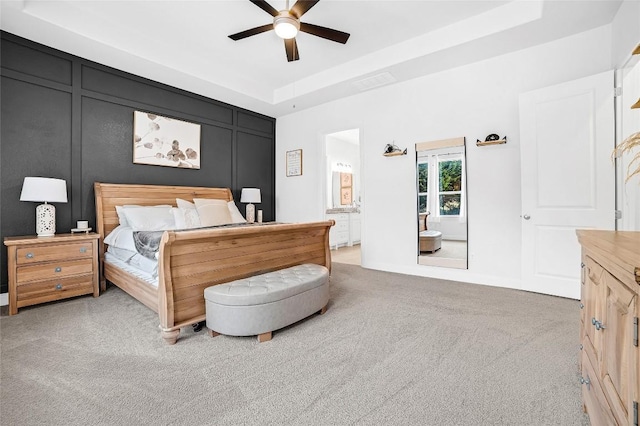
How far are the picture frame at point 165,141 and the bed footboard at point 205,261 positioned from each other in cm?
229

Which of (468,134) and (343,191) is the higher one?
(468,134)

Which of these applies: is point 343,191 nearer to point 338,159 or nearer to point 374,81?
point 338,159

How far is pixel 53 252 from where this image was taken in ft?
9.46

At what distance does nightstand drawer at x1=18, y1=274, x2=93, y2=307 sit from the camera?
274 centimetres

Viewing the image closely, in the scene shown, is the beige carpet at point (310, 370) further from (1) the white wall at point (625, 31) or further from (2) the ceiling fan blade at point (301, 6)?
(2) the ceiling fan blade at point (301, 6)

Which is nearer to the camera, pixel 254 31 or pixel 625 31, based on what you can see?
pixel 625 31

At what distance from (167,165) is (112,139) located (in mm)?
731

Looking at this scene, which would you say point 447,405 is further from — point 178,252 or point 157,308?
point 157,308

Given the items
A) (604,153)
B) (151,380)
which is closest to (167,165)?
(151,380)

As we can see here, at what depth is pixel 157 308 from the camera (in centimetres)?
230

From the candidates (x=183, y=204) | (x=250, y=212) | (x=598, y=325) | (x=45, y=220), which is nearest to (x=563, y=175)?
(x=598, y=325)

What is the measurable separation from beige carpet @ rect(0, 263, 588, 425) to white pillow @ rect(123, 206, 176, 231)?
990mm

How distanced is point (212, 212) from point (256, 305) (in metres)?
2.17

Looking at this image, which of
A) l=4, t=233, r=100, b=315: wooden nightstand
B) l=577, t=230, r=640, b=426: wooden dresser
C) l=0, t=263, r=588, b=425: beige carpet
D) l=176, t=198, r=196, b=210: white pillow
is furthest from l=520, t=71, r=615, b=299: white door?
l=4, t=233, r=100, b=315: wooden nightstand
